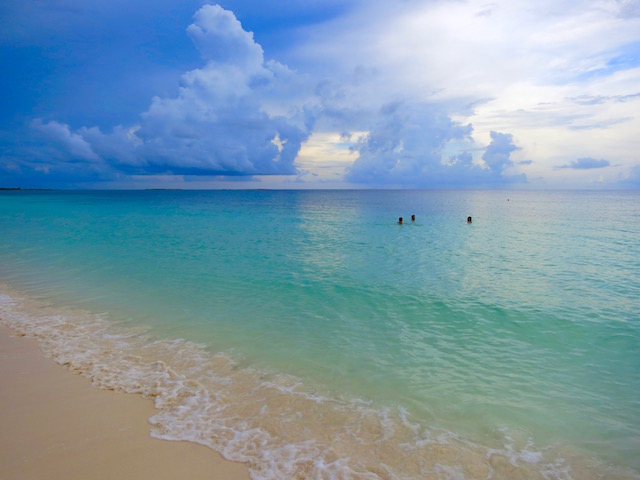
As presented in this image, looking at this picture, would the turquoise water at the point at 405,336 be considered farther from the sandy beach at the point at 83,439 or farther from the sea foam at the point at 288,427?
the sandy beach at the point at 83,439

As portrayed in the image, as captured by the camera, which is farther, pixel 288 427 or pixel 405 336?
pixel 405 336

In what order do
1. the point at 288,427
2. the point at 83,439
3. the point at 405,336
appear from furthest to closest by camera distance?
the point at 405,336 → the point at 288,427 → the point at 83,439

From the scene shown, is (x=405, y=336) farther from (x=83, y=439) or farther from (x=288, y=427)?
(x=83, y=439)

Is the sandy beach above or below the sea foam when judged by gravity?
above

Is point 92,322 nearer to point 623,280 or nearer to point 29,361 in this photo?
point 29,361

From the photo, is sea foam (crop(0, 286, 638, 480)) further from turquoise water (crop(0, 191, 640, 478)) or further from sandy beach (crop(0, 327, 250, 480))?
sandy beach (crop(0, 327, 250, 480))

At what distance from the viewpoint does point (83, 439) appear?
6004 millimetres

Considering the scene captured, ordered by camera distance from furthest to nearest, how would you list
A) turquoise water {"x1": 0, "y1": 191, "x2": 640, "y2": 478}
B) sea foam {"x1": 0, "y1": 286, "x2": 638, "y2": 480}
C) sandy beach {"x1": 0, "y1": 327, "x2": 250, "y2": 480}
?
turquoise water {"x1": 0, "y1": 191, "x2": 640, "y2": 478} → sea foam {"x1": 0, "y1": 286, "x2": 638, "y2": 480} → sandy beach {"x1": 0, "y1": 327, "x2": 250, "y2": 480}

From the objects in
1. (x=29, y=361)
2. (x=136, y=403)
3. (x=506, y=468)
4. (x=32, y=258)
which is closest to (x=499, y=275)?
(x=506, y=468)

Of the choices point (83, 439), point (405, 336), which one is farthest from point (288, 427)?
point (405, 336)

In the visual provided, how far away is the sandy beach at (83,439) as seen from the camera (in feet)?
17.5

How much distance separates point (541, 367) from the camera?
30.9 feet

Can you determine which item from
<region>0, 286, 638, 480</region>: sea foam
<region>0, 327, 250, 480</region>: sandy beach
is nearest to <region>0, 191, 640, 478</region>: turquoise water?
<region>0, 286, 638, 480</region>: sea foam

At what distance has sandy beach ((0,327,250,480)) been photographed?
534cm
